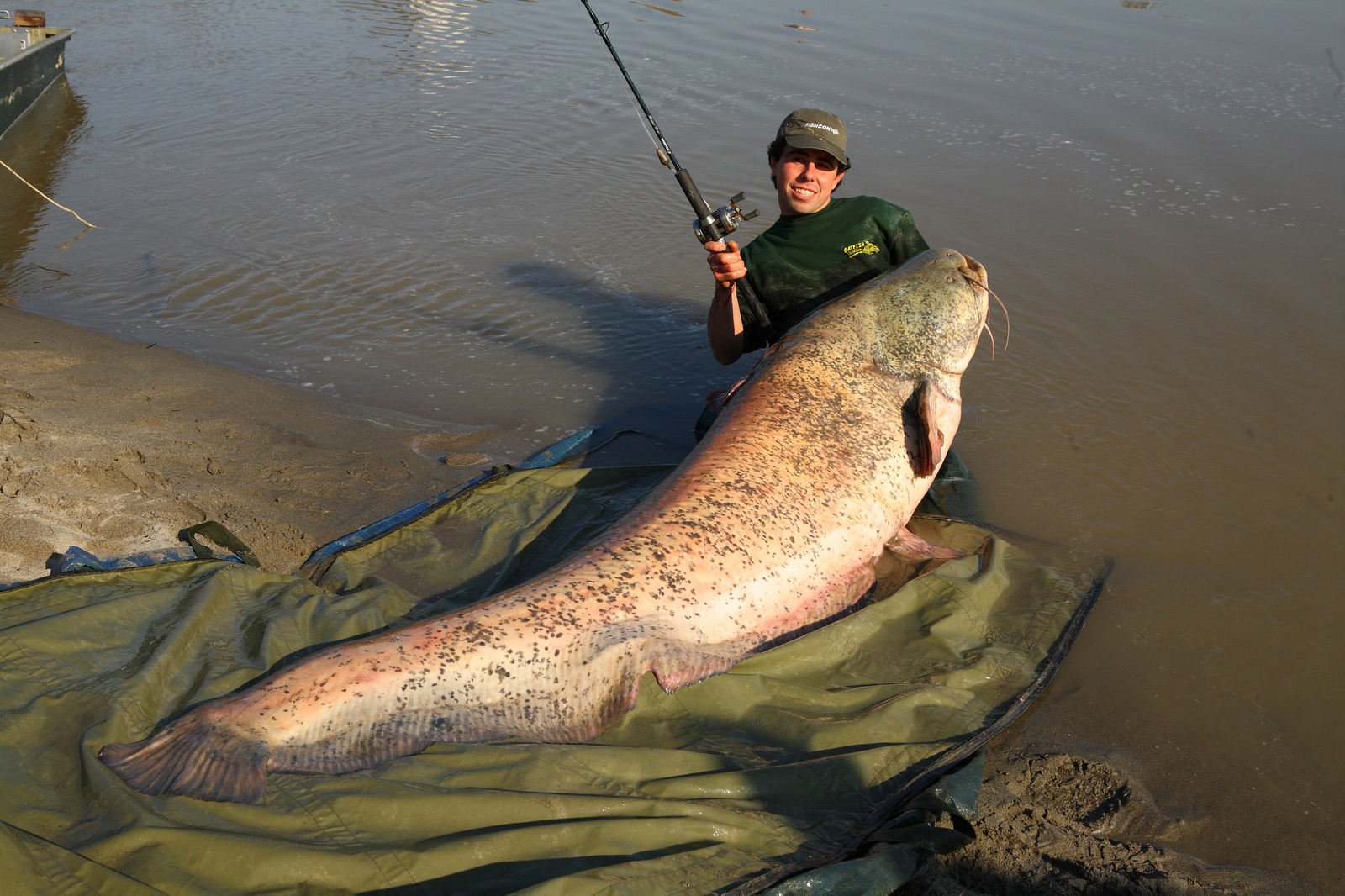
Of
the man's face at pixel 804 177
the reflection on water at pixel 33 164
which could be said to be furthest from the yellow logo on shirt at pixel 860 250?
the reflection on water at pixel 33 164

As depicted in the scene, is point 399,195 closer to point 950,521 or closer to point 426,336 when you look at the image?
point 426,336

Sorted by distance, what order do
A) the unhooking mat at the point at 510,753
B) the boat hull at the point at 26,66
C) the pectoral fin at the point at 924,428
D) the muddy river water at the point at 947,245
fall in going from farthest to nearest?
1. the boat hull at the point at 26,66
2. the pectoral fin at the point at 924,428
3. the muddy river water at the point at 947,245
4. the unhooking mat at the point at 510,753

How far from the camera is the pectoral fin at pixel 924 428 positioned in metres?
3.54

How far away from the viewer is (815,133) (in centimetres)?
387

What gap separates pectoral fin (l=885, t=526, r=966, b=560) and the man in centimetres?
122

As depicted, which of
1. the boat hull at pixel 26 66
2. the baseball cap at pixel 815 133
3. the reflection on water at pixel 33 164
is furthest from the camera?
the boat hull at pixel 26 66

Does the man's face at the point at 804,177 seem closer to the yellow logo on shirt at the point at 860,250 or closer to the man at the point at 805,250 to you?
the man at the point at 805,250

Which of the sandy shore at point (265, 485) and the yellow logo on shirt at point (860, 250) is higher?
the yellow logo on shirt at point (860, 250)

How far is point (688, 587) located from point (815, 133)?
2.19m

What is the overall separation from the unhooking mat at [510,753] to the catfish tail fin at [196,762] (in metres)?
0.04

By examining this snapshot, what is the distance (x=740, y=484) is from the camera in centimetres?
316

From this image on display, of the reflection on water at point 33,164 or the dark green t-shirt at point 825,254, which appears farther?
the reflection on water at point 33,164

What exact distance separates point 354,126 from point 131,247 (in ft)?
11.3

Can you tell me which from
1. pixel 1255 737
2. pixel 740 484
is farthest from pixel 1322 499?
pixel 740 484
